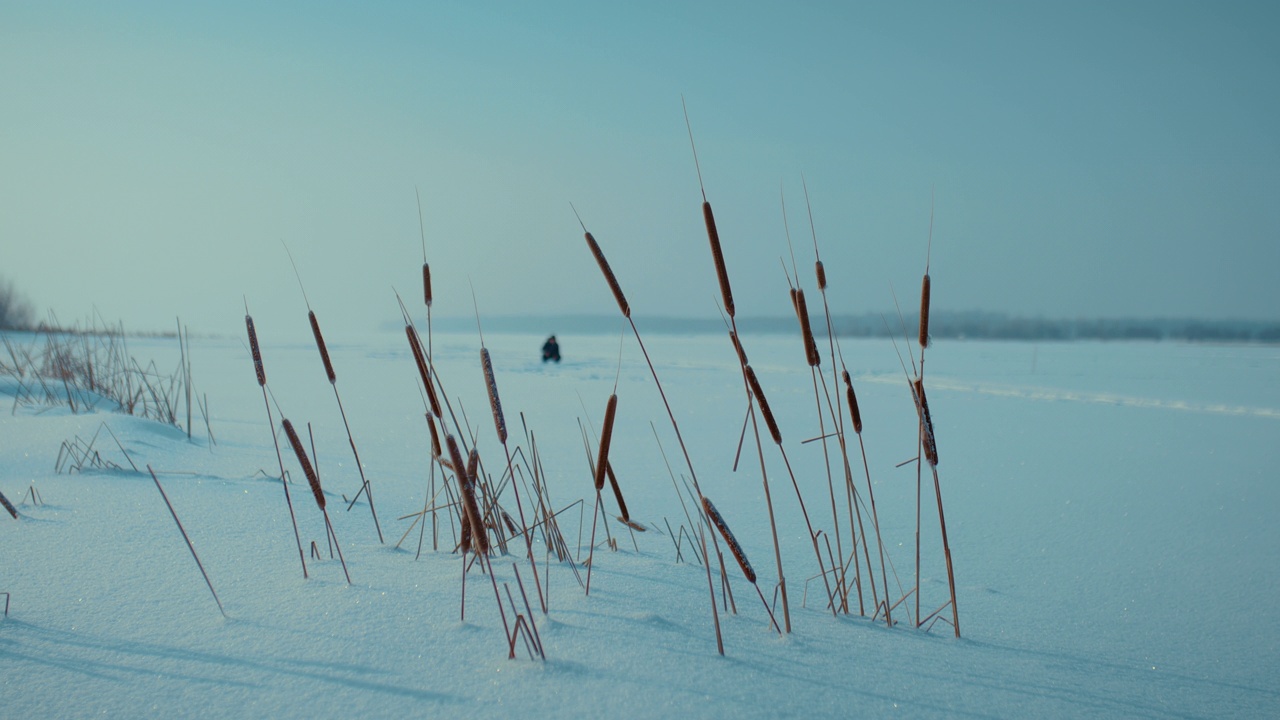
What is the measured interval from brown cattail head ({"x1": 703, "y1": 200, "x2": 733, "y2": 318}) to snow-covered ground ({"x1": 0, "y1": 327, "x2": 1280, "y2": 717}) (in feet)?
0.93

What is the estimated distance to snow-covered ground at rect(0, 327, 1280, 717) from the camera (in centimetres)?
100

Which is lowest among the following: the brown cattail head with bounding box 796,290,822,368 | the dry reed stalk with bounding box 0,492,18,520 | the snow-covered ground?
the snow-covered ground

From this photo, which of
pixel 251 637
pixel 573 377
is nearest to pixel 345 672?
pixel 251 637

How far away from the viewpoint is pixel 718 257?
113cm

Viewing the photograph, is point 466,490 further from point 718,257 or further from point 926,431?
point 926,431

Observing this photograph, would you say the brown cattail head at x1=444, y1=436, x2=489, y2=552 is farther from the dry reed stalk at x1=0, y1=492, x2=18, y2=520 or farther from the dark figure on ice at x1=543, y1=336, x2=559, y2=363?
the dark figure on ice at x1=543, y1=336, x2=559, y2=363

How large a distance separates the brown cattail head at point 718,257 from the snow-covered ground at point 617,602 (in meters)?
0.28

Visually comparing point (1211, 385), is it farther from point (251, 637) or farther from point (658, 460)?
point (251, 637)

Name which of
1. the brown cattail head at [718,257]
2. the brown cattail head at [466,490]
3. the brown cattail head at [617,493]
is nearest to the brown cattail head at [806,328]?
the brown cattail head at [718,257]

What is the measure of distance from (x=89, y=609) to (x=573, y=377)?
31.9 feet

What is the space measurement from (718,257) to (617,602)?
70cm

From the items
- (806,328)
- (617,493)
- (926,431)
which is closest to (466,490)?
(806,328)

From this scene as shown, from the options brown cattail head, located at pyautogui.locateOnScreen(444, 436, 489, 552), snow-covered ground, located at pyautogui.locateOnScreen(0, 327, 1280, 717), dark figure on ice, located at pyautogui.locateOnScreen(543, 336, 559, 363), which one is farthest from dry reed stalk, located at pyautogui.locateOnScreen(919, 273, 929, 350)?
dark figure on ice, located at pyautogui.locateOnScreen(543, 336, 559, 363)

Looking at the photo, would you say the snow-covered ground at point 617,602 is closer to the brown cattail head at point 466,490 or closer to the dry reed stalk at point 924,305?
the brown cattail head at point 466,490
